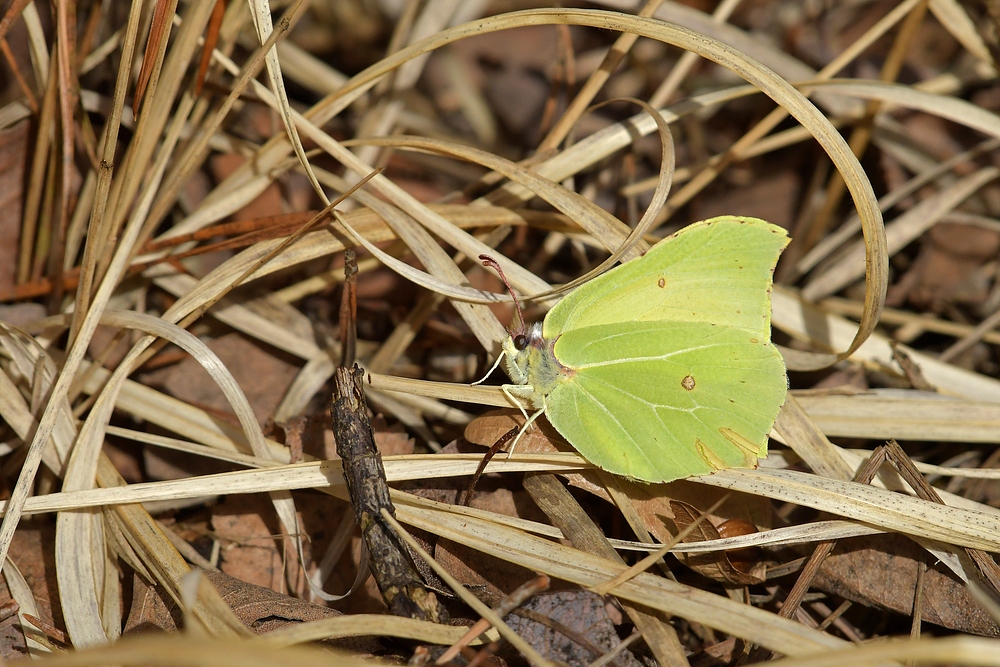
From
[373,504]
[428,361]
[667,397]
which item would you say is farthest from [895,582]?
[428,361]

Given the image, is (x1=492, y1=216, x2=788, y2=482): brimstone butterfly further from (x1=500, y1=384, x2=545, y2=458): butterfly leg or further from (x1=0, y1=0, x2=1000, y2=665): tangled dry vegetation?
(x1=0, y1=0, x2=1000, y2=665): tangled dry vegetation

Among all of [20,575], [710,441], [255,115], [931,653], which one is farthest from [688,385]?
[255,115]

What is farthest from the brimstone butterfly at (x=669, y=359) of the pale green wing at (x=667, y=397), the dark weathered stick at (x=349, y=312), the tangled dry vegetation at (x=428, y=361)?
the dark weathered stick at (x=349, y=312)

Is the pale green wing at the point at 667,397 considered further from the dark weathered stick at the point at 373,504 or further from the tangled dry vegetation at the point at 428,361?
the dark weathered stick at the point at 373,504

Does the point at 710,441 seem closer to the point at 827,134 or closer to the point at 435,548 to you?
the point at 435,548

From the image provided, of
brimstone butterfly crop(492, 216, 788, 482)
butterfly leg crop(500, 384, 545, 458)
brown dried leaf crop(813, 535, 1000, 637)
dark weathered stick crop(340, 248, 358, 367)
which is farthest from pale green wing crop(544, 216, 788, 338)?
brown dried leaf crop(813, 535, 1000, 637)

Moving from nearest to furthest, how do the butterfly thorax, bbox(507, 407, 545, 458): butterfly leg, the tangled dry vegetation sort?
the tangled dry vegetation
bbox(507, 407, 545, 458): butterfly leg
the butterfly thorax


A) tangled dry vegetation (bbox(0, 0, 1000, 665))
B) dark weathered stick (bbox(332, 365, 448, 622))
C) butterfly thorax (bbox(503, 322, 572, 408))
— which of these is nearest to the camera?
dark weathered stick (bbox(332, 365, 448, 622))
